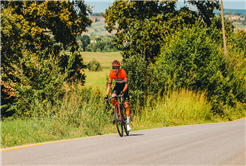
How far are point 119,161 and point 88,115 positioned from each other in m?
4.83

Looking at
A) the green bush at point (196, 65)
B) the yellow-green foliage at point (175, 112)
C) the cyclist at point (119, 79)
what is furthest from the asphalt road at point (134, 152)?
the green bush at point (196, 65)

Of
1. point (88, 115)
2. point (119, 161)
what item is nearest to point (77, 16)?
point (88, 115)

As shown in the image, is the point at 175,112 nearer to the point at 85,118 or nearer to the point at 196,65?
the point at 85,118

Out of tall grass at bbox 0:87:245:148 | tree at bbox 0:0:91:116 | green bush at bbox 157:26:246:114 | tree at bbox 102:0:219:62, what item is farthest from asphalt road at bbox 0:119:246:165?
tree at bbox 102:0:219:62

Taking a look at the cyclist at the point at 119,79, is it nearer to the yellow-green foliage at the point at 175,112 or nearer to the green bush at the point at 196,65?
the yellow-green foliage at the point at 175,112

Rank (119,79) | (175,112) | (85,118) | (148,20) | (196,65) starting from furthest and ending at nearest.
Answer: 1. (148,20)
2. (196,65)
3. (175,112)
4. (85,118)
5. (119,79)

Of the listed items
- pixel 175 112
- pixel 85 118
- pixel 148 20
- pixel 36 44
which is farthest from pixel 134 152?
pixel 148 20

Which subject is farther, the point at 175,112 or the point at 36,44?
the point at 36,44

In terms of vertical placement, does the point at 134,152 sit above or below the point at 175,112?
above

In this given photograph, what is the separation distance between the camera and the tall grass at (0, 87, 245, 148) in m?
8.60

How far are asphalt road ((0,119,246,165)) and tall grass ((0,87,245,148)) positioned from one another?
123 cm

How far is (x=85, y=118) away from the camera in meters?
10.1

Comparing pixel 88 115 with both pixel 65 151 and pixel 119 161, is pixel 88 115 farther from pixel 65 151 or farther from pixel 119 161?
pixel 119 161

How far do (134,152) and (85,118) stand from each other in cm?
383
